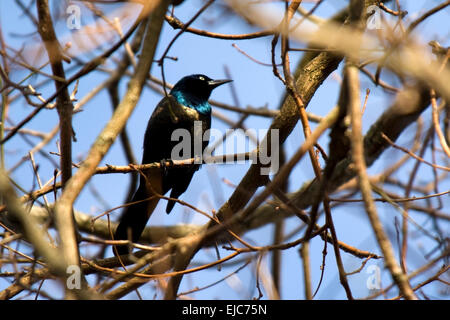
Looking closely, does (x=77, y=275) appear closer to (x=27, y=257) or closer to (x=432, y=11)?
(x=27, y=257)

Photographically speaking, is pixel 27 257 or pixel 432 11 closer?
pixel 432 11

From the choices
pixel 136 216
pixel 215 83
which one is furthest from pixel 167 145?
pixel 215 83

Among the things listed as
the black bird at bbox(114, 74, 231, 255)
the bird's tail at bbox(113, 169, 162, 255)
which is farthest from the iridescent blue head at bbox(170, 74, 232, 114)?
the bird's tail at bbox(113, 169, 162, 255)

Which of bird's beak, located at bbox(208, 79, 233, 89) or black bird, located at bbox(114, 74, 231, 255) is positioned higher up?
bird's beak, located at bbox(208, 79, 233, 89)

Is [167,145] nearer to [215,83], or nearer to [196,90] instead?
[196,90]

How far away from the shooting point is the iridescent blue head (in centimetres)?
555

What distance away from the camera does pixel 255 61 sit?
3.37m

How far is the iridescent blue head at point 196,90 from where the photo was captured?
555 cm

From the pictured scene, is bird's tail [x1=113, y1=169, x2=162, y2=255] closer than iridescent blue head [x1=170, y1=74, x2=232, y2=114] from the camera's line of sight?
Yes

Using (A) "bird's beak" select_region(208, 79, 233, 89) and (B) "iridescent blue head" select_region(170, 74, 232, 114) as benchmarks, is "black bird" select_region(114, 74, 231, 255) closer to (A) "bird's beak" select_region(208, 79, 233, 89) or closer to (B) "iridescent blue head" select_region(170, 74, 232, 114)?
(B) "iridescent blue head" select_region(170, 74, 232, 114)

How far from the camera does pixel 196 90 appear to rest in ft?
19.0
